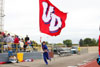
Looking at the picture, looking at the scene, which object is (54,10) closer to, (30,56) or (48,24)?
(48,24)

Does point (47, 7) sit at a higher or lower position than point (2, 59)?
higher

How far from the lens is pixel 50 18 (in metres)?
14.9

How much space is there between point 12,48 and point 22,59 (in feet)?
5.24

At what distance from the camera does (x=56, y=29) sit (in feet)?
49.9

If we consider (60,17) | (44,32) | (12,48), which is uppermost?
(60,17)

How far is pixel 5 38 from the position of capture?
16.8 meters

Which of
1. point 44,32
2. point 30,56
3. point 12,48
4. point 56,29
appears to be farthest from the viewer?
point 30,56

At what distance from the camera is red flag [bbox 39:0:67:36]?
1395cm

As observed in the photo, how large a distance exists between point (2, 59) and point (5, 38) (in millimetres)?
2255

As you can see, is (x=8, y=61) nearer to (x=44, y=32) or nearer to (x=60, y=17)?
(x=44, y=32)

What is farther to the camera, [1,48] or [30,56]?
[30,56]

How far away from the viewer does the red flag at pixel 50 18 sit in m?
13.9

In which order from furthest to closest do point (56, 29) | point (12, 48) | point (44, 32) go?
1. point (12, 48)
2. point (56, 29)
3. point (44, 32)

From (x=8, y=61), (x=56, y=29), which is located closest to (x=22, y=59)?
(x=8, y=61)
